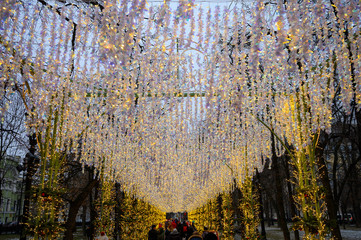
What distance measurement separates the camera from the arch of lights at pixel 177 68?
477 centimetres

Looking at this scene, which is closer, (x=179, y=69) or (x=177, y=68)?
(x=177, y=68)

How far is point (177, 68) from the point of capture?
8.87 meters

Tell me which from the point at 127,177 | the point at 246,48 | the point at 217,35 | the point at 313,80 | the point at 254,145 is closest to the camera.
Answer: the point at 217,35

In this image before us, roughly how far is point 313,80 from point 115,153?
10062 millimetres

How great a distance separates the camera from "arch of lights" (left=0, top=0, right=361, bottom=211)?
4770mm

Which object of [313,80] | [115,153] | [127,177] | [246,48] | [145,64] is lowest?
[127,177]

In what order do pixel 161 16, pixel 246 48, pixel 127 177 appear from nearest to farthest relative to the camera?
pixel 161 16, pixel 246 48, pixel 127 177

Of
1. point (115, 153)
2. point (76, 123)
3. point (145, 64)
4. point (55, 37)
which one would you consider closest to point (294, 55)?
point (145, 64)

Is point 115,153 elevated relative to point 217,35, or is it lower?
lower

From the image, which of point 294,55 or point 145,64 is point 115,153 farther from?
point 294,55

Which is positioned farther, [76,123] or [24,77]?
[76,123]

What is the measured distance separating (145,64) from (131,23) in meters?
3.65

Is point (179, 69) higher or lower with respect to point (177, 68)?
higher

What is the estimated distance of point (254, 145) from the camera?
1413 cm
